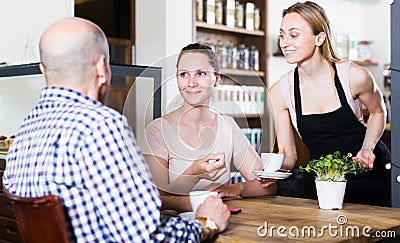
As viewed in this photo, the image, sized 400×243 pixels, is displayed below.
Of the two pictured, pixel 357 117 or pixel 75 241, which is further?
pixel 357 117

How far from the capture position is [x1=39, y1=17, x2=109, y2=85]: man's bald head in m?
1.42

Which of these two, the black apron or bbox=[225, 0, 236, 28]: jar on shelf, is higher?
bbox=[225, 0, 236, 28]: jar on shelf

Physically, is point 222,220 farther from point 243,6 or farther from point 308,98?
point 243,6

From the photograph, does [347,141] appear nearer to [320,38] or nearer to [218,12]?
[320,38]

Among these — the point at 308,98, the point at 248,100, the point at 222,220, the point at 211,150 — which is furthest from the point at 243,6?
the point at 222,220

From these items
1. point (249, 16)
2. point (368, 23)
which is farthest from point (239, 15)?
point (368, 23)

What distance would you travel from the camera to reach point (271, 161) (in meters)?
2.03

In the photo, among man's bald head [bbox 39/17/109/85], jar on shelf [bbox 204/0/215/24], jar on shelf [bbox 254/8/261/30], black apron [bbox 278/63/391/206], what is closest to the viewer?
man's bald head [bbox 39/17/109/85]

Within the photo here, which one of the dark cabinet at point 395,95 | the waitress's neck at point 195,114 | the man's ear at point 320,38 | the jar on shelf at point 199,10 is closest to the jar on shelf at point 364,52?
the jar on shelf at point 199,10

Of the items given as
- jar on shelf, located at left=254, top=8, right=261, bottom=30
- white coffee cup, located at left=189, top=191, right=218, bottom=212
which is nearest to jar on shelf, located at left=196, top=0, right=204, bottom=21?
jar on shelf, located at left=254, top=8, right=261, bottom=30

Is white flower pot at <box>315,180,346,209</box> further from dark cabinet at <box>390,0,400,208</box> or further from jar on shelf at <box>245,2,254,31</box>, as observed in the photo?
jar on shelf at <box>245,2,254,31</box>

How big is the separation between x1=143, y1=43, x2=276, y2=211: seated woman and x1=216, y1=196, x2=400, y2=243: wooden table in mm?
167

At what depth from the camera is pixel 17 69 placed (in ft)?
8.17

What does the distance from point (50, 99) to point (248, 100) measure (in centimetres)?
89
